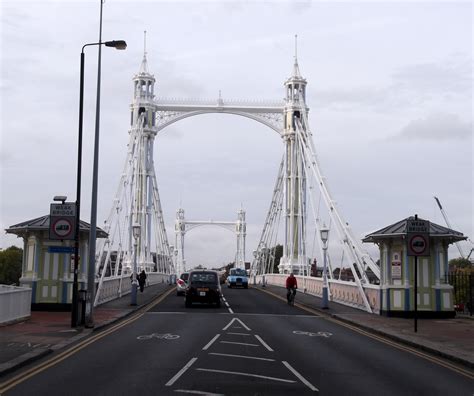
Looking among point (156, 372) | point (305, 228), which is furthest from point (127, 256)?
point (156, 372)

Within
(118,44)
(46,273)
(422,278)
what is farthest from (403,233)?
(46,273)

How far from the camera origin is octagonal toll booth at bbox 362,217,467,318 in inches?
1083

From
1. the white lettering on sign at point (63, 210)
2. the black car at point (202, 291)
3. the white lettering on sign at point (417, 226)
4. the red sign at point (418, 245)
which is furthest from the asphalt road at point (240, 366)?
the black car at point (202, 291)

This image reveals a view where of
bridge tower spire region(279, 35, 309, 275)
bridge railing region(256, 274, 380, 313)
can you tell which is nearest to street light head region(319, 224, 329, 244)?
bridge railing region(256, 274, 380, 313)

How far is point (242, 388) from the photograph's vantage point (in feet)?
35.8

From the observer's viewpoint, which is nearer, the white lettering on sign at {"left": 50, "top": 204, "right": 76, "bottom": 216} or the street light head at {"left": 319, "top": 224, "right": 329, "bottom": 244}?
the white lettering on sign at {"left": 50, "top": 204, "right": 76, "bottom": 216}

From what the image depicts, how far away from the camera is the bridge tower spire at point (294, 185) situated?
179 ft

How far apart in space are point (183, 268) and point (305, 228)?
226 ft

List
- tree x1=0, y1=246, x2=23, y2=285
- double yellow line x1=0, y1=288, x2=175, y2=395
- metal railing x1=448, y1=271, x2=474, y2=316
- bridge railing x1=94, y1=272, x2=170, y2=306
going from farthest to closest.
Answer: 1. tree x1=0, y1=246, x2=23, y2=285
2. bridge railing x1=94, y1=272, x2=170, y2=306
3. metal railing x1=448, y1=271, x2=474, y2=316
4. double yellow line x1=0, y1=288, x2=175, y2=395

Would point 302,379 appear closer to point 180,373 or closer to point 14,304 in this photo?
point 180,373

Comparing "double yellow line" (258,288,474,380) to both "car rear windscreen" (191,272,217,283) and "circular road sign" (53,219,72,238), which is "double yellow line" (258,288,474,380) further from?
"circular road sign" (53,219,72,238)

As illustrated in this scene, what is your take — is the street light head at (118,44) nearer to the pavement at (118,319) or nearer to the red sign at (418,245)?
the pavement at (118,319)

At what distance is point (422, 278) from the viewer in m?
27.7

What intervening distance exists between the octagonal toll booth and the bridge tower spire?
25754mm
